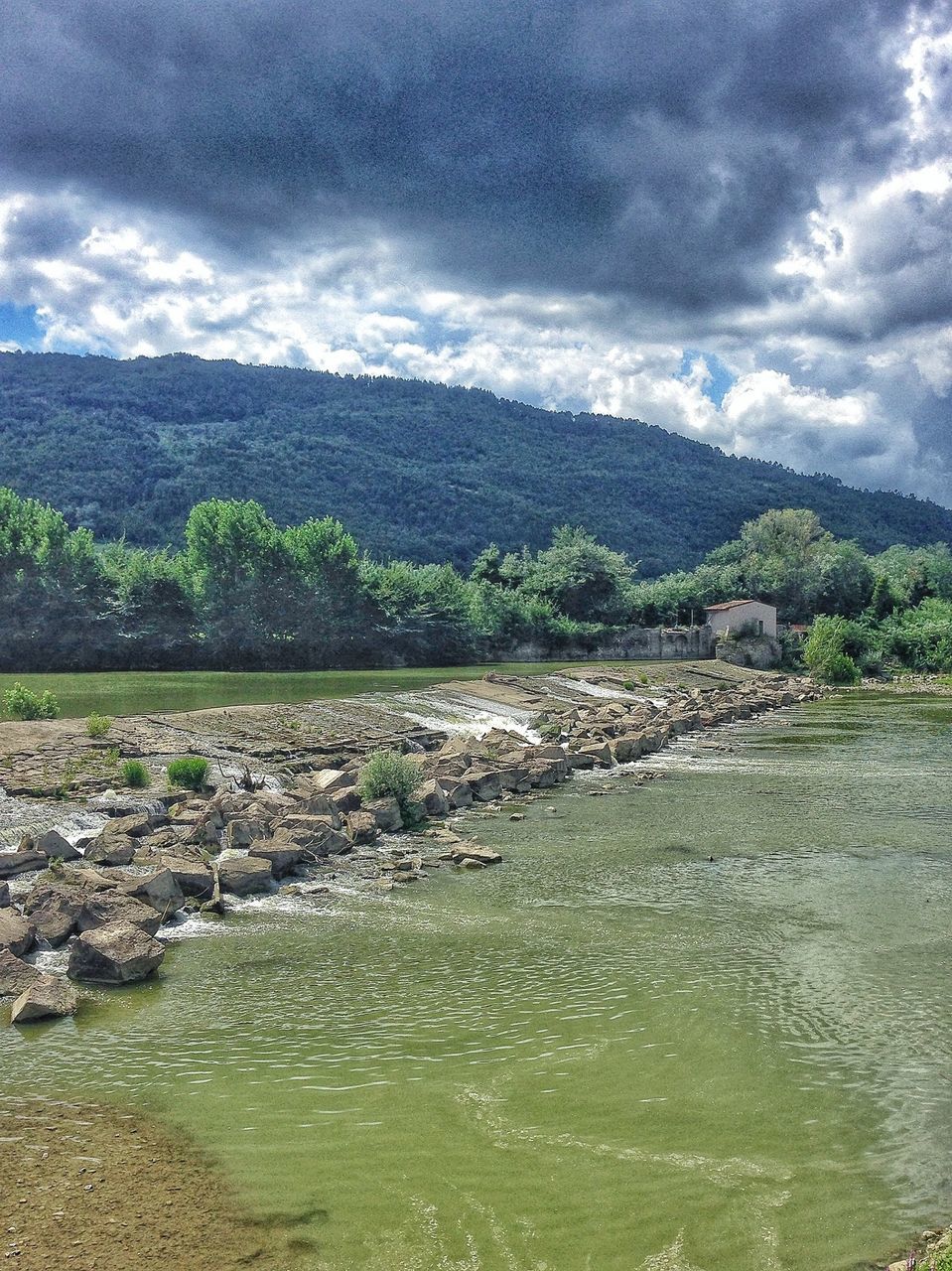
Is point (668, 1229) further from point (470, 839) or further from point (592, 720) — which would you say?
point (592, 720)

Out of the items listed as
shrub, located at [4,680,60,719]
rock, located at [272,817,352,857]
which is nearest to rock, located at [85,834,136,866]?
rock, located at [272,817,352,857]

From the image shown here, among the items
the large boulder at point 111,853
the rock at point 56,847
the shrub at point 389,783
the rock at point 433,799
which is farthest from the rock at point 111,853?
the rock at point 433,799

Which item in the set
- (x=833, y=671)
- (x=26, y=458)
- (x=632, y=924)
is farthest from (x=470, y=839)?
(x=26, y=458)

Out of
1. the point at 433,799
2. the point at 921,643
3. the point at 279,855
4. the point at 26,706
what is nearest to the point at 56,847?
the point at 279,855

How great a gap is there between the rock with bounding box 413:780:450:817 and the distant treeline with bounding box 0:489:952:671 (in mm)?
50763

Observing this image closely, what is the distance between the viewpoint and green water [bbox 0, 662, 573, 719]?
3700 cm

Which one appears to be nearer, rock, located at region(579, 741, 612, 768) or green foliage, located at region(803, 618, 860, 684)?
rock, located at region(579, 741, 612, 768)

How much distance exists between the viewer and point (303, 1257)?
6.14 m

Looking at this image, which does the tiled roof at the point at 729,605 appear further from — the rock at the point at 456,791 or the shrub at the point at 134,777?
the shrub at the point at 134,777

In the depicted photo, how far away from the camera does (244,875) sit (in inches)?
567

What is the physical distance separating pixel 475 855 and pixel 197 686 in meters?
35.7

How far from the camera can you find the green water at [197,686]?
3700 cm

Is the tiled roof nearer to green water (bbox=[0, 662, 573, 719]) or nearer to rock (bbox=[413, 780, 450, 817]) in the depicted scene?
green water (bbox=[0, 662, 573, 719])

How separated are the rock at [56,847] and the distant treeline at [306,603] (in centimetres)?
5485
